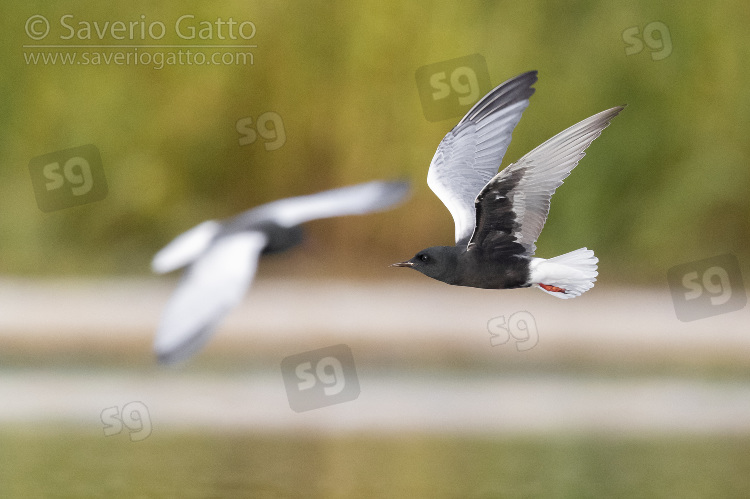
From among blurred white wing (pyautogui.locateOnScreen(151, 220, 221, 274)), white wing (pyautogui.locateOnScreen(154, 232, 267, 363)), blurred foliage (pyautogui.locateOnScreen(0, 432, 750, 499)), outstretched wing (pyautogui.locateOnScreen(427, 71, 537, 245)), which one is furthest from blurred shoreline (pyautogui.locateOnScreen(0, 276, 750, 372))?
white wing (pyautogui.locateOnScreen(154, 232, 267, 363))

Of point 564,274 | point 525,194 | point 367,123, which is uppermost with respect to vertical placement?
point 367,123

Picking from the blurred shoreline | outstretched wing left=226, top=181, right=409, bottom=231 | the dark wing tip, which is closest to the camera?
outstretched wing left=226, top=181, right=409, bottom=231

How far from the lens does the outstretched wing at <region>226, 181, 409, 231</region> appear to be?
87.4 inches

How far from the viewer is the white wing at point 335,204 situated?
87.4 inches

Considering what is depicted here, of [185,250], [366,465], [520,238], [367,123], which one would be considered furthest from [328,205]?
[367,123]

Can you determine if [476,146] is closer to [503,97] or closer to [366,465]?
[503,97]

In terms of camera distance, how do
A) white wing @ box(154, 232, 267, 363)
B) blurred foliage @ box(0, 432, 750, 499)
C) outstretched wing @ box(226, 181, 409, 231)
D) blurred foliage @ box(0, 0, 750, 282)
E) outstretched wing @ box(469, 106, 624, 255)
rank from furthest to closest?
blurred foliage @ box(0, 0, 750, 282) < blurred foliage @ box(0, 432, 750, 499) < outstretched wing @ box(226, 181, 409, 231) < outstretched wing @ box(469, 106, 624, 255) < white wing @ box(154, 232, 267, 363)

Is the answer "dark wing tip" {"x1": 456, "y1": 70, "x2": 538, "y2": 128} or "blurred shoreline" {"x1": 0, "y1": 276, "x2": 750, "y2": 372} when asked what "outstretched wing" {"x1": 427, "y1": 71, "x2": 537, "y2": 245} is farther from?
"blurred shoreline" {"x1": 0, "y1": 276, "x2": 750, "y2": 372}

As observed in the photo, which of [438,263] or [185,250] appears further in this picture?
[185,250]

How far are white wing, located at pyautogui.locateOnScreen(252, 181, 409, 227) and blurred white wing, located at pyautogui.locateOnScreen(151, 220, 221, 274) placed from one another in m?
0.10

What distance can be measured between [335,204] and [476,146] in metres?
0.40

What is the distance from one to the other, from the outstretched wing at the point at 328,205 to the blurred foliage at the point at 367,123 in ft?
10.2

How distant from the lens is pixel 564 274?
6.75 ft

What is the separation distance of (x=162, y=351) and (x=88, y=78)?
4426mm
